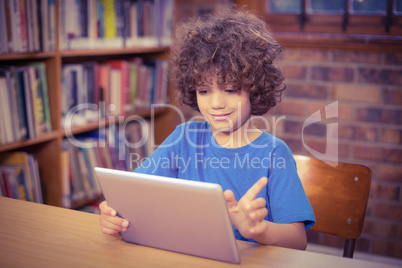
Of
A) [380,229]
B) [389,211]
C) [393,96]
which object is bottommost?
[380,229]

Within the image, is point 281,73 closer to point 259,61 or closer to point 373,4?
point 259,61

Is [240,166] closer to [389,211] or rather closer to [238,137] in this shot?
[238,137]

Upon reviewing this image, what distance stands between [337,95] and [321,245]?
866 mm

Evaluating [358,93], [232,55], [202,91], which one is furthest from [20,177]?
[358,93]

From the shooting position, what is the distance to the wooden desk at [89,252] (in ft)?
2.67

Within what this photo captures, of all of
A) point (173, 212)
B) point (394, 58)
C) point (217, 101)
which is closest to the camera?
point (173, 212)

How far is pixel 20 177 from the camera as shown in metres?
1.89

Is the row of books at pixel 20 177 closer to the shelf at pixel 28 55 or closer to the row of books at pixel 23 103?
the row of books at pixel 23 103

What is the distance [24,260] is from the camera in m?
0.82

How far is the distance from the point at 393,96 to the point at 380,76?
0.12 metres

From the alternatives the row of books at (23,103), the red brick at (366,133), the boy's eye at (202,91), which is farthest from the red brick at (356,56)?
the row of books at (23,103)

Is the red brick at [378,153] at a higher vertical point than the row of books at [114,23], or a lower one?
lower

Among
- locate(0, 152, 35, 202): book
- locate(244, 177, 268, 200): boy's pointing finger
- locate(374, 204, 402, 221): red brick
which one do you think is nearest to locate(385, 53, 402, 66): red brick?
locate(374, 204, 402, 221): red brick

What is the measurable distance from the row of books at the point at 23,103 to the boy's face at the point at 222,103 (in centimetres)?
96
